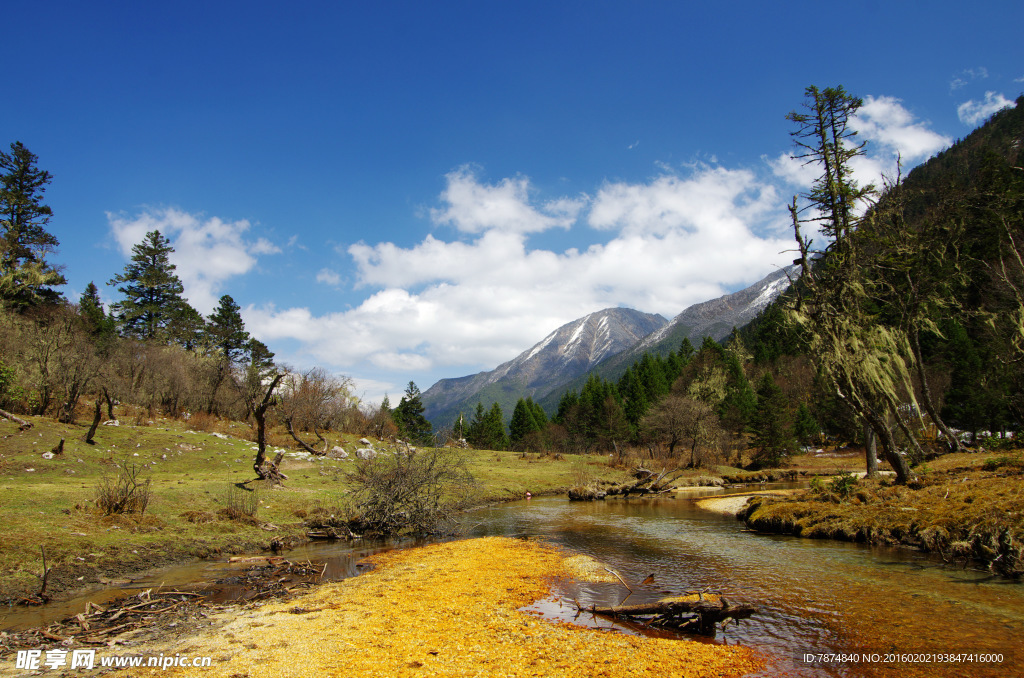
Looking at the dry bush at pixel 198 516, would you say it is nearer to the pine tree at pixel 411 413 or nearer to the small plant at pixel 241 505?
the small plant at pixel 241 505

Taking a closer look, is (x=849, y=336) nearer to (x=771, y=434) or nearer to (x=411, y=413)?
(x=771, y=434)

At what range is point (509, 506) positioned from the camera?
29.7m

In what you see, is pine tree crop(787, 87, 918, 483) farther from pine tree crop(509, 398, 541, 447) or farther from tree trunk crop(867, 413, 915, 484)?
pine tree crop(509, 398, 541, 447)

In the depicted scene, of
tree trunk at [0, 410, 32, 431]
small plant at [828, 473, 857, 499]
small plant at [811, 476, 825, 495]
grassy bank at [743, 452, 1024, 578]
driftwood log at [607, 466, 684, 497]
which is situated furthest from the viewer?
driftwood log at [607, 466, 684, 497]

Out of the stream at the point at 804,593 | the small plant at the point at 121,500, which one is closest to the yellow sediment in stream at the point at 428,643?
the stream at the point at 804,593

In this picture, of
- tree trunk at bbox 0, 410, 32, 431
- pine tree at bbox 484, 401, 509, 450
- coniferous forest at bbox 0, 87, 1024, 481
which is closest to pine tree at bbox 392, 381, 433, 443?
coniferous forest at bbox 0, 87, 1024, 481

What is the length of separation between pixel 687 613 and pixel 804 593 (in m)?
3.61

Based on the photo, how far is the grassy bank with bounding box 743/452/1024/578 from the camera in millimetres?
11961

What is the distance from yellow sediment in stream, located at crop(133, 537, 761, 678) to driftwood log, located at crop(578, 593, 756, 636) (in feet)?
2.37

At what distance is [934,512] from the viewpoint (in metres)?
14.4

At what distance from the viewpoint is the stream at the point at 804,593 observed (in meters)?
7.52

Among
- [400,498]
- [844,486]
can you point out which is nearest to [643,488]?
[844,486]

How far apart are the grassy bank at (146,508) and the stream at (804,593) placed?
4.82 feet

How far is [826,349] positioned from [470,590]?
18556mm
